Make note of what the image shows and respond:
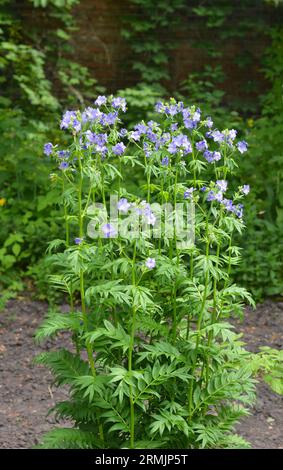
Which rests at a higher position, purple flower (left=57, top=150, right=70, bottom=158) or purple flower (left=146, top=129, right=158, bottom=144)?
purple flower (left=146, top=129, right=158, bottom=144)

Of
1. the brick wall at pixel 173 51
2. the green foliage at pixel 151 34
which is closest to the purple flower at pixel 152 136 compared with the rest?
the green foliage at pixel 151 34

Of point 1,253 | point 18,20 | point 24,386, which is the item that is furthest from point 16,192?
point 18,20

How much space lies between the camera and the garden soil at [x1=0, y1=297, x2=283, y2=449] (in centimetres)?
390

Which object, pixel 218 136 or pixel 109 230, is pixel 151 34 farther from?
pixel 109 230

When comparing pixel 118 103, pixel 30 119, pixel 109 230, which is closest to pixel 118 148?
pixel 118 103

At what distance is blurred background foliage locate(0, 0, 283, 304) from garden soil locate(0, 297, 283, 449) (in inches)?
23.7

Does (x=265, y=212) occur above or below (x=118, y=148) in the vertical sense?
below

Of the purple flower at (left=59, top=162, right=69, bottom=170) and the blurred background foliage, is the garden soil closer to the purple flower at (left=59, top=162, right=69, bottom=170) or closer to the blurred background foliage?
the blurred background foliage

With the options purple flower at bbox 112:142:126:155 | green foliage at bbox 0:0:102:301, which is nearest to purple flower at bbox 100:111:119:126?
purple flower at bbox 112:142:126:155

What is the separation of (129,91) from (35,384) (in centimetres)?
470

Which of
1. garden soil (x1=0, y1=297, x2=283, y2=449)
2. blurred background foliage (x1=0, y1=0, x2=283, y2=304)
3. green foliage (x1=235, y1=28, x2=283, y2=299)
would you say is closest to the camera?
garden soil (x1=0, y1=297, x2=283, y2=449)

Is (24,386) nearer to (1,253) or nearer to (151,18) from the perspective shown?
(1,253)

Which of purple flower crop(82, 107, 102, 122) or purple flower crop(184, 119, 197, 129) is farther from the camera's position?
purple flower crop(184, 119, 197, 129)

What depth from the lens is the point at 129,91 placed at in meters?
8.47
